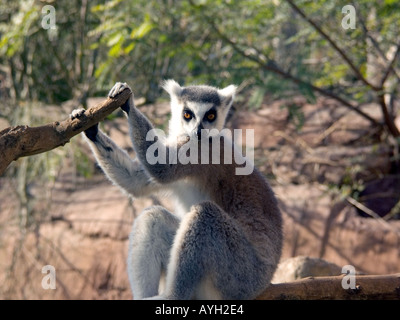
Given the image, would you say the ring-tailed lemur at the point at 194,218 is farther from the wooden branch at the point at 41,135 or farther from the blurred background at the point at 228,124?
the blurred background at the point at 228,124

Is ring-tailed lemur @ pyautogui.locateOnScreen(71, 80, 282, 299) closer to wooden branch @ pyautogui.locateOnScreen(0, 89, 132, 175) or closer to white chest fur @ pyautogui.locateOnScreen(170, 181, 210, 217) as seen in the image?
white chest fur @ pyautogui.locateOnScreen(170, 181, 210, 217)

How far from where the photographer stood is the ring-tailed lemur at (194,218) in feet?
13.5

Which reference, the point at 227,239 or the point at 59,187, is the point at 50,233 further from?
the point at 227,239

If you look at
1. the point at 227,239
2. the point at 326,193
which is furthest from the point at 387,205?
the point at 227,239

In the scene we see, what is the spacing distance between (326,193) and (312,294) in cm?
434

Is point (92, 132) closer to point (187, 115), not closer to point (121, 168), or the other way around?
point (121, 168)

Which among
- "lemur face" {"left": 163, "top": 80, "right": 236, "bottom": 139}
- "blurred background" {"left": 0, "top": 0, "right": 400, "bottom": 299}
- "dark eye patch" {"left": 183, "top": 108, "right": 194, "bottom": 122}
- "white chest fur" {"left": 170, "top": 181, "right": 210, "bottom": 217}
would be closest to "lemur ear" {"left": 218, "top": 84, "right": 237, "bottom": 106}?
"lemur face" {"left": 163, "top": 80, "right": 236, "bottom": 139}

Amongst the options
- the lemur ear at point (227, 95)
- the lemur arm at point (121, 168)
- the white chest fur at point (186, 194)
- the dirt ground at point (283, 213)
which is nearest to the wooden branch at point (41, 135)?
the lemur arm at point (121, 168)

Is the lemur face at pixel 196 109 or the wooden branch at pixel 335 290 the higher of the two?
the lemur face at pixel 196 109

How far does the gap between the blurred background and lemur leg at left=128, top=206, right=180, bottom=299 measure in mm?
3292

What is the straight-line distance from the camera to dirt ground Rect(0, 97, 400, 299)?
8.32m

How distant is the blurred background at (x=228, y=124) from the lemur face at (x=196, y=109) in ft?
6.90

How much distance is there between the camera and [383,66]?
9.00 metres

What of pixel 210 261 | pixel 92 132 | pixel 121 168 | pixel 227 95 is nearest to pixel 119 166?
pixel 121 168
